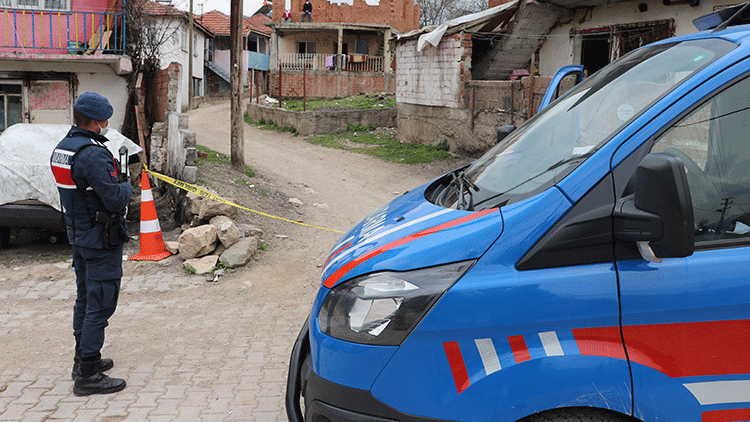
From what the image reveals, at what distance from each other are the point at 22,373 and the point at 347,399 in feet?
10.4

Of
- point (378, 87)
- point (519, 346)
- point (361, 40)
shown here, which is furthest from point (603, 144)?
point (361, 40)

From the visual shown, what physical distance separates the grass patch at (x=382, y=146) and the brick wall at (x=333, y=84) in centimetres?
1242

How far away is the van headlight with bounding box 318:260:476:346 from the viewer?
214 centimetres

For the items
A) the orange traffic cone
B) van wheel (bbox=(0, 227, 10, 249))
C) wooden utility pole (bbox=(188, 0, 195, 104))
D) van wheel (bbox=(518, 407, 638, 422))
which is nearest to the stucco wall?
the orange traffic cone

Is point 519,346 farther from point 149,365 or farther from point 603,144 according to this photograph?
point 149,365

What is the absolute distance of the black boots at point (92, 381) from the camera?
3.91m

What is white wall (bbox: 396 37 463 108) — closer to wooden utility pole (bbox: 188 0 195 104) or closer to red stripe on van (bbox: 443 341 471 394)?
red stripe on van (bbox: 443 341 471 394)

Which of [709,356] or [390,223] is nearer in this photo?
[709,356]

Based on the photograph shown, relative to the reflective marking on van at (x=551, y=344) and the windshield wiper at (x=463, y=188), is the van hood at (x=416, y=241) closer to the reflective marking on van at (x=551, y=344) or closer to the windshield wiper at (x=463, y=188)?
the windshield wiper at (x=463, y=188)

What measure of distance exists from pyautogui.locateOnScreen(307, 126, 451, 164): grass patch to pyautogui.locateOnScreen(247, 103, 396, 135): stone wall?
41cm

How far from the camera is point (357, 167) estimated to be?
47.5ft

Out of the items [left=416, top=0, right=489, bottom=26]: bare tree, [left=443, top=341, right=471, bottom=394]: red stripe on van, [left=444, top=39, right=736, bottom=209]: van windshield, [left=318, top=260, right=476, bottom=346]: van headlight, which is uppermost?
[left=416, top=0, right=489, bottom=26]: bare tree

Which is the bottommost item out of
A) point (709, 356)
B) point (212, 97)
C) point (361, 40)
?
point (709, 356)

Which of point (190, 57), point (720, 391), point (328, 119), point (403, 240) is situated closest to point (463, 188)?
point (403, 240)
